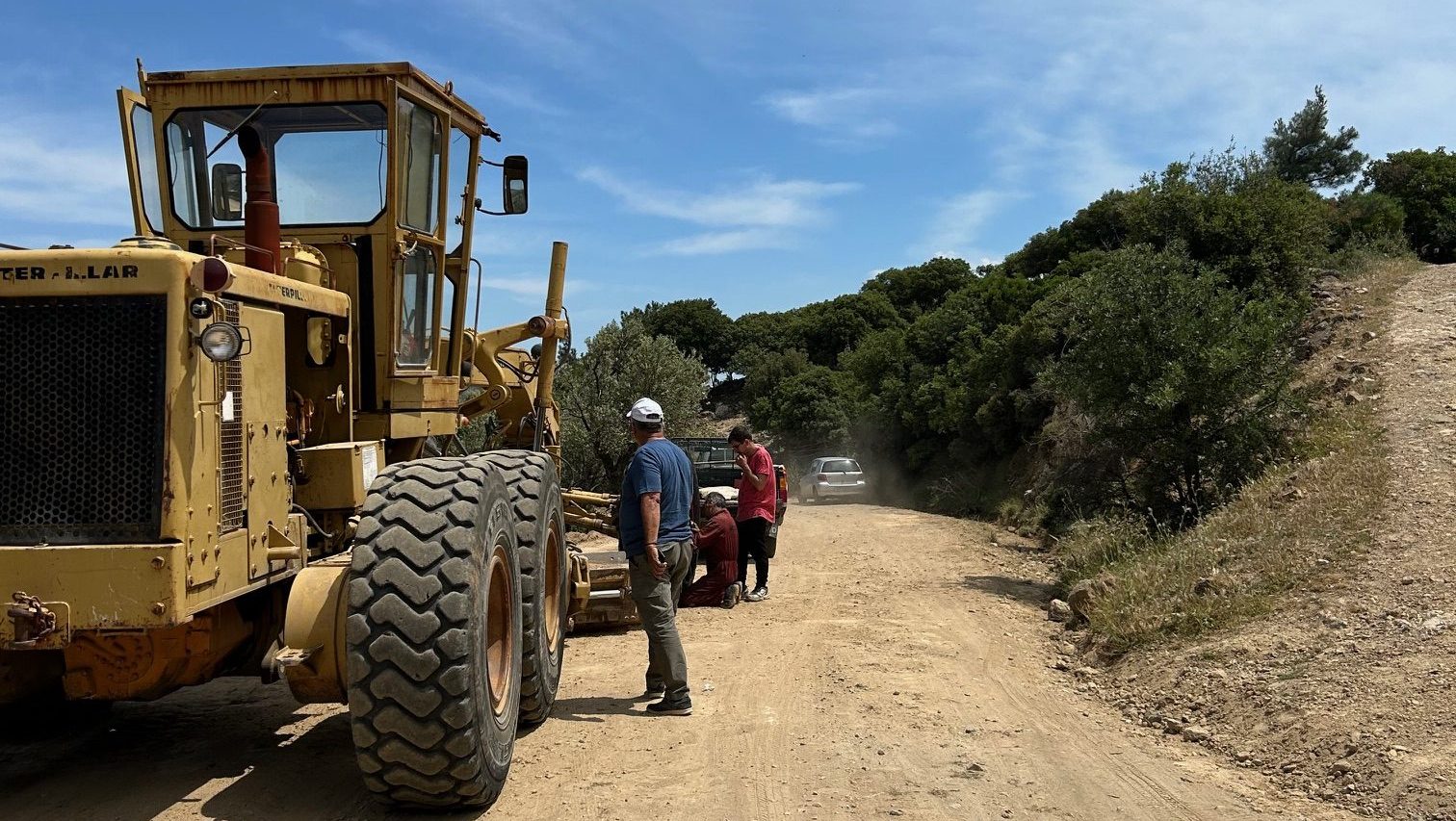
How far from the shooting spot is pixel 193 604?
417 cm

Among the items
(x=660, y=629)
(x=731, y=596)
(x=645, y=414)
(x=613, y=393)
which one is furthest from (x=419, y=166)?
(x=613, y=393)

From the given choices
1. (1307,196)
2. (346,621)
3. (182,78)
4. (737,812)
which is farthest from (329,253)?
(1307,196)

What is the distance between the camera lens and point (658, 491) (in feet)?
22.7

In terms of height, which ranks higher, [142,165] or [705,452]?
[142,165]

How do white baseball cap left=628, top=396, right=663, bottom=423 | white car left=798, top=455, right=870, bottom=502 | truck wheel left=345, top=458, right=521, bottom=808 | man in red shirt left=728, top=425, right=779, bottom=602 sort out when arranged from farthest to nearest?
white car left=798, top=455, right=870, bottom=502 → man in red shirt left=728, top=425, right=779, bottom=602 → white baseball cap left=628, top=396, right=663, bottom=423 → truck wheel left=345, top=458, right=521, bottom=808

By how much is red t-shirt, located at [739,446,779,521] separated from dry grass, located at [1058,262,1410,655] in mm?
3322

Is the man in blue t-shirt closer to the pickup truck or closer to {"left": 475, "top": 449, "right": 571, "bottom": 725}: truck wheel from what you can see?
{"left": 475, "top": 449, "right": 571, "bottom": 725}: truck wheel

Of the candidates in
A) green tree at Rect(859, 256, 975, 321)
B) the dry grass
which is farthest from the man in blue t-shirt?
green tree at Rect(859, 256, 975, 321)

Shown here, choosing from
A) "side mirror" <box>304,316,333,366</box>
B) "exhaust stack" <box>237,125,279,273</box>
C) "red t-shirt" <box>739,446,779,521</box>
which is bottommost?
"red t-shirt" <box>739,446,779,521</box>

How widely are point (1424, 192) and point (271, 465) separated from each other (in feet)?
94.3

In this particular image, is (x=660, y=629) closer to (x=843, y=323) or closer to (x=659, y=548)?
(x=659, y=548)

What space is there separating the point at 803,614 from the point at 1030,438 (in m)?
17.6

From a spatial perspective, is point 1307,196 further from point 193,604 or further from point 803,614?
point 193,604

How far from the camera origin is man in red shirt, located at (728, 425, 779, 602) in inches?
442
